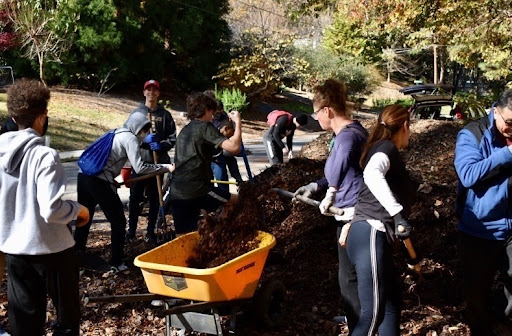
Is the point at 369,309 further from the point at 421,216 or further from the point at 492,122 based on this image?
the point at 421,216

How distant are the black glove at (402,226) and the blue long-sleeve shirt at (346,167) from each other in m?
0.42

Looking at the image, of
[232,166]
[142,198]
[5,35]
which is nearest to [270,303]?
[142,198]

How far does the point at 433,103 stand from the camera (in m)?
14.9

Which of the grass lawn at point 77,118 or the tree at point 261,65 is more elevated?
the tree at point 261,65

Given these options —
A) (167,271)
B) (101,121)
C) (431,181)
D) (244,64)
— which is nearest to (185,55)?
(244,64)

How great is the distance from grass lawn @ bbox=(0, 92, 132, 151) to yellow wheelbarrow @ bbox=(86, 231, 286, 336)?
46.1ft

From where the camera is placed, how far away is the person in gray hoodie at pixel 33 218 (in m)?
3.33

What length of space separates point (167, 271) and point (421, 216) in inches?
112

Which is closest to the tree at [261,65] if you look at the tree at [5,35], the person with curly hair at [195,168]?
the tree at [5,35]

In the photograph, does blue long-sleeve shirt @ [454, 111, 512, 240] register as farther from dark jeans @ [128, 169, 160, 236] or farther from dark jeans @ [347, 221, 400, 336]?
dark jeans @ [128, 169, 160, 236]

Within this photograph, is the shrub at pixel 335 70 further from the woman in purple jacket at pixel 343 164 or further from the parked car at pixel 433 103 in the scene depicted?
the woman in purple jacket at pixel 343 164

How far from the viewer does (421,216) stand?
602 cm

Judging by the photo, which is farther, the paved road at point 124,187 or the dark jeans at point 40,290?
the paved road at point 124,187

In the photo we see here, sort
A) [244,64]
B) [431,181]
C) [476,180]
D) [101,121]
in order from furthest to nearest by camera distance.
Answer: [244,64], [101,121], [431,181], [476,180]
